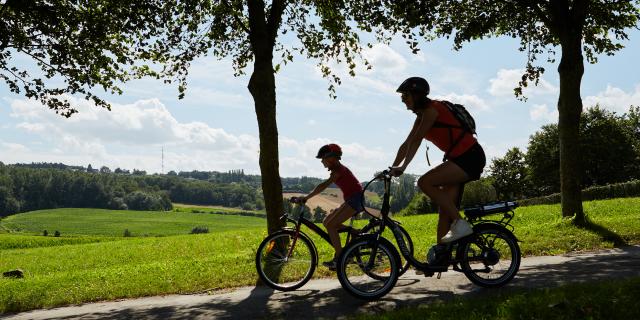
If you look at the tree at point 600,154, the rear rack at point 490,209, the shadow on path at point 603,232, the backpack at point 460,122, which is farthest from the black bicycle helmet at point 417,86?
the tree at point 600,154

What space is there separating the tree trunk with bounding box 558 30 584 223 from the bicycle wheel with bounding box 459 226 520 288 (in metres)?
8.51

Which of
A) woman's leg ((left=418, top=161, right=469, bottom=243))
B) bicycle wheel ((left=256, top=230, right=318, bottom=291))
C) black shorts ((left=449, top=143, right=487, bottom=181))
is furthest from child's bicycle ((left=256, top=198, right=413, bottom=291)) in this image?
black shorts ((left=449, top=143, right=487, bottom=181))

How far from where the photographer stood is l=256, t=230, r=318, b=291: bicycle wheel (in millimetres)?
8281

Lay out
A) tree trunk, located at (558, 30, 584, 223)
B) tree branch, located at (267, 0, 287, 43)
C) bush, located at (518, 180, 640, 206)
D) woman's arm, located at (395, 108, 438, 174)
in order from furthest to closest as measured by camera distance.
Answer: bush, located at (518, 180, 640, 206), tree trunk, located at (558, 30, 584, 223), tree branch, located at (267, 0, 287, 43), woman's arm, located at (395, 108, 438, 174)

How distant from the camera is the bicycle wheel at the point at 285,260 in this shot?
27.2 ft

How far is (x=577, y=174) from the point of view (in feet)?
48.7

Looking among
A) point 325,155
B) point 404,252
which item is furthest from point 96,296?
point 404,252

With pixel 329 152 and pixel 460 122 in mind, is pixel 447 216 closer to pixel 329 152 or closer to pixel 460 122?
pixel 460 122

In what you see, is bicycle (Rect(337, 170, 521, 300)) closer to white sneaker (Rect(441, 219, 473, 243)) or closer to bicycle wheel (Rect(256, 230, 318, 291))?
white sneaker (Rect(441, 219, 473, 243))

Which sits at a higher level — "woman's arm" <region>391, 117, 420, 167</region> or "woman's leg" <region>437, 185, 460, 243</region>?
"woman's arm" <region>391, 117, 420, 167</region>

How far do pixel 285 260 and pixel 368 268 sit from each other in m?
1.63

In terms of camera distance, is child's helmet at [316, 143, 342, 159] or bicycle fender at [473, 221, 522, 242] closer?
bicycle fender at [473, 221, 522, 242]

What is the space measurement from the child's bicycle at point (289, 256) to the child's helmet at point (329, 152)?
905 mm

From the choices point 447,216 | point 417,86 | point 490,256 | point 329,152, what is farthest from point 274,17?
point 490,256
